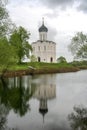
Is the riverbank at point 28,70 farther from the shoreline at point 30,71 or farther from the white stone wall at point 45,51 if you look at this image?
the white stone wall at point 45,51

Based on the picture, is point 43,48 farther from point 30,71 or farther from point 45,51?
point 30,71

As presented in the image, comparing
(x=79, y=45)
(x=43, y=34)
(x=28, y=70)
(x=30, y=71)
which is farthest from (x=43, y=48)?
(x=79, y=45)

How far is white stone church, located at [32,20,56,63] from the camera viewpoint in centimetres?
16171

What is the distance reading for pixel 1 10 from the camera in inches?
1004

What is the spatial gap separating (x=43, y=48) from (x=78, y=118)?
14659cm

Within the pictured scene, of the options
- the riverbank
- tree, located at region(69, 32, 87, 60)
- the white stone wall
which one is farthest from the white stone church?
tree, located at region(69, 32, 87, 60)

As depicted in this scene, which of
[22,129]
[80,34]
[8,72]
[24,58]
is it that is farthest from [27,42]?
[22,129]

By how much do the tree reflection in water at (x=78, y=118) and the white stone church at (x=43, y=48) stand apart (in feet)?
456

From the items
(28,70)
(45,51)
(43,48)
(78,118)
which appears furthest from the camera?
(43,48)

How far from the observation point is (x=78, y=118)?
1873 centimetres

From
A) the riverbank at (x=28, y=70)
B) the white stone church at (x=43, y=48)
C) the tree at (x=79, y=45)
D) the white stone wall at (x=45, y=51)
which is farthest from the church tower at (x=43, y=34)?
the tree at (x=79, y=45)

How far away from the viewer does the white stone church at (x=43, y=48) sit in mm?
161712

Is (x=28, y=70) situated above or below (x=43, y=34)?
below

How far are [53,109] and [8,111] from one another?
3977mm
